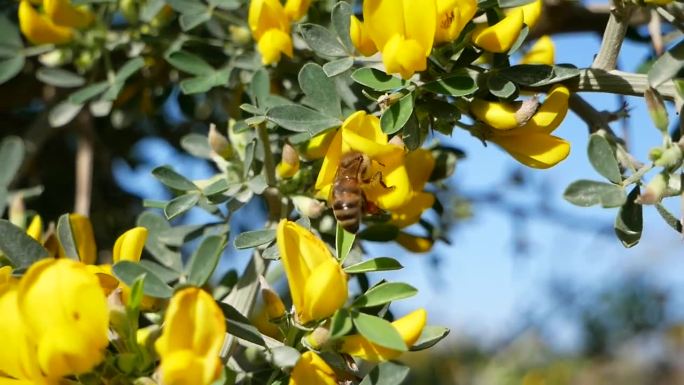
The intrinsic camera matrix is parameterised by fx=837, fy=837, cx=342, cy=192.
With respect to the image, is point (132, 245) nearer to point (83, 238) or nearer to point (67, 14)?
point (83, 238)

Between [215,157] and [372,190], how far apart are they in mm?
238

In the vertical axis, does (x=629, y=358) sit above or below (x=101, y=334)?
below

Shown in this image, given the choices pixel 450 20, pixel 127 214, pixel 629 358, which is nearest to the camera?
pixel 450 20

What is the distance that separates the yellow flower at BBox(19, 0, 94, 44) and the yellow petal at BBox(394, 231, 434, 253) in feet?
1.76

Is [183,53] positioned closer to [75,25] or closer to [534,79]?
[75,25]

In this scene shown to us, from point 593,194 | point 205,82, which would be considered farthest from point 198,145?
point 593,194

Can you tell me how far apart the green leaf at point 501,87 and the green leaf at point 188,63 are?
0.40 m

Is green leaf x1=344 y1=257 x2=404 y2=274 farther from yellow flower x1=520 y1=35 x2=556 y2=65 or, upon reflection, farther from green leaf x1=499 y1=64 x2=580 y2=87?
yellow flower x1=520 y1=35 x2=556 y2=65

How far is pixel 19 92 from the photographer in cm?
160

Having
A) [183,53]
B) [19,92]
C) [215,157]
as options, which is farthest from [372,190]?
[19,92]

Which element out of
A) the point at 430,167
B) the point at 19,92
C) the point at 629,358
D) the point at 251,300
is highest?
the point at 430,167

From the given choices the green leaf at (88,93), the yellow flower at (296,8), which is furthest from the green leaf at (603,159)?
the green leaf at (88,93)

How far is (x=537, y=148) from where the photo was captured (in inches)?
33.9

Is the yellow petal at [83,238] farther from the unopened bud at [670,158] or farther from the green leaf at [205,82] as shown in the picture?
the unopened bud at [670,158]
